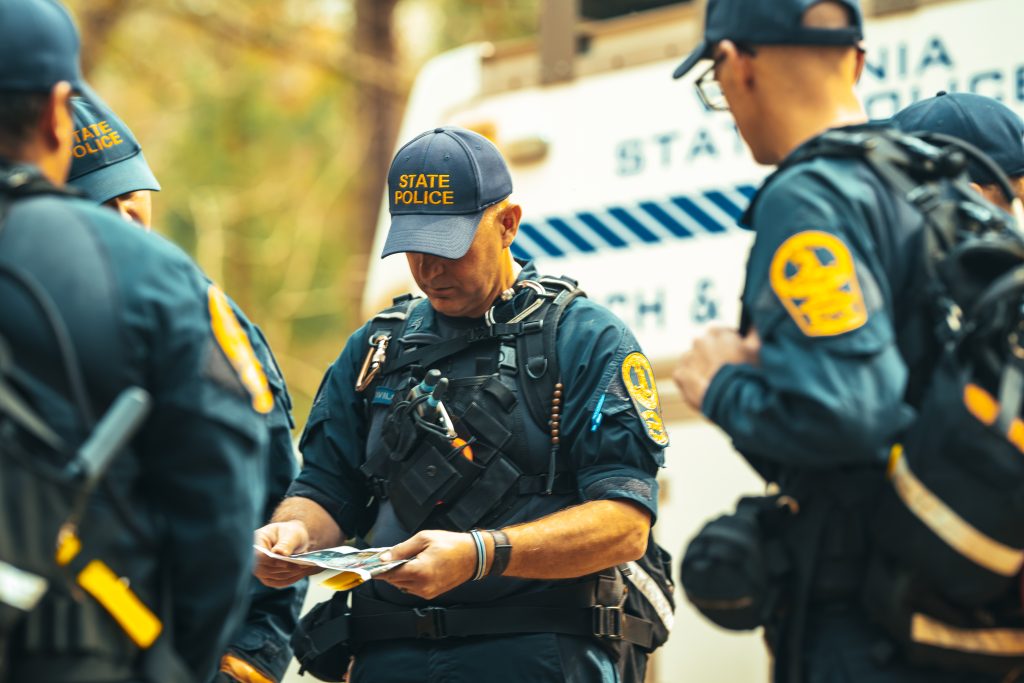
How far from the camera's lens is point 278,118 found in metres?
22.8

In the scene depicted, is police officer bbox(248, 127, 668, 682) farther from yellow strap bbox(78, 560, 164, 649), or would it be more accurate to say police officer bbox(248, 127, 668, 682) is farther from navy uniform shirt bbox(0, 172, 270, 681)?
yellow strap bbox(78, 560, 164, 649)

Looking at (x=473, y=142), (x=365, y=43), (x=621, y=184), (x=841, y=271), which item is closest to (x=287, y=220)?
(x=365, y=43)

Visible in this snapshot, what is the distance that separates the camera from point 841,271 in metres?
2.81

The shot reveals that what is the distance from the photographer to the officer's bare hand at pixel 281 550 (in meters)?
3.72

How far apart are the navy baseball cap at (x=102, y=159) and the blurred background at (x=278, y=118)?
11743 millimetres

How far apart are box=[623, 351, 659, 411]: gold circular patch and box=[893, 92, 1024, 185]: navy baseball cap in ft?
3.14

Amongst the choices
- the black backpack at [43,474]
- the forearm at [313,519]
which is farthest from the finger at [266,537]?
the black backpack at [43,474]

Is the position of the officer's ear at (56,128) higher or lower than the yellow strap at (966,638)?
higher

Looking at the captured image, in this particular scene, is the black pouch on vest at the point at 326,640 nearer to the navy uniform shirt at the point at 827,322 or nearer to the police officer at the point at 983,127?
the navy uniform shirt at the point at 827,322

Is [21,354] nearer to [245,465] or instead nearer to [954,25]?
[245,465]

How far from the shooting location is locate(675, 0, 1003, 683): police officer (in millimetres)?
2775

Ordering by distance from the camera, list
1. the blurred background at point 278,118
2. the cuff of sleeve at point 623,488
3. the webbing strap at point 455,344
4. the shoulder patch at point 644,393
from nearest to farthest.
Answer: the cuff of sleeve at point 623,488 → the shoulder patch at point 644,393 → the webbing strap at point 455,344 → the blurred background at point 278,118

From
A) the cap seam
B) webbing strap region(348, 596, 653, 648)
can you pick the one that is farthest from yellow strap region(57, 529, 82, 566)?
the cap seam

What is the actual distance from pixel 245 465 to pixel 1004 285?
1416 mm
